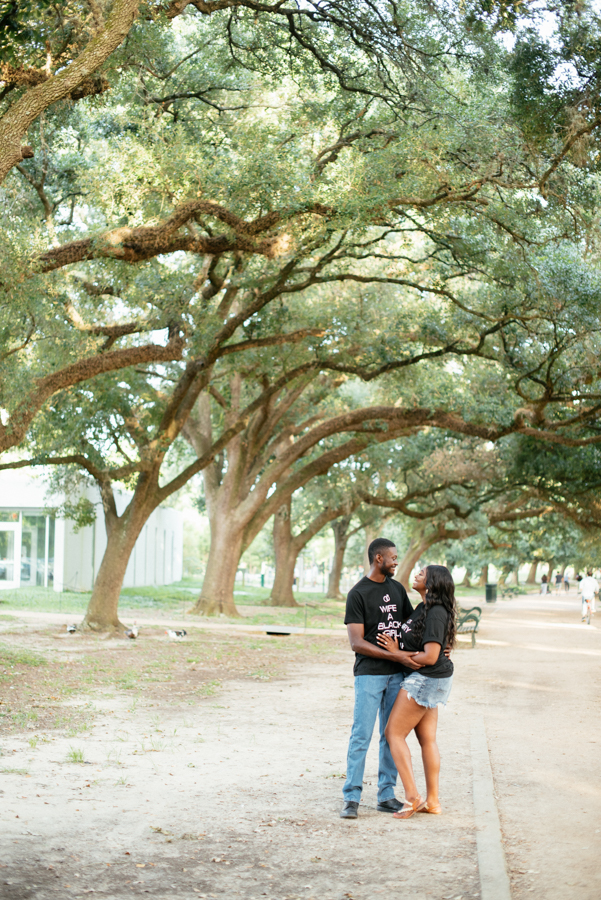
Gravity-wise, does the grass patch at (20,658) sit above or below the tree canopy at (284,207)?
below

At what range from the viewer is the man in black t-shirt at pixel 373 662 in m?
5.59

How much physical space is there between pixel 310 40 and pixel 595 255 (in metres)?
4.92

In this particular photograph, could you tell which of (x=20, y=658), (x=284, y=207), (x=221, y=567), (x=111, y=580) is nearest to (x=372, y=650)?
(x=284, y=207)

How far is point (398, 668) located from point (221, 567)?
18.5 metres

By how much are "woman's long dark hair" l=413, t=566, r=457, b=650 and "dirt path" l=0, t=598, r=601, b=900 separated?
3.76 ft

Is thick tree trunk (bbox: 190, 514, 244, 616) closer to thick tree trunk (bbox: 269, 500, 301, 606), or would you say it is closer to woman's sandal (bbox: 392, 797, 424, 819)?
thick tree trunk (bbox: 269, 500, 301, 606)

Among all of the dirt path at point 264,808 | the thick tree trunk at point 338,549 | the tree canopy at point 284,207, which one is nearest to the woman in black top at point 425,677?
the dirt path at point 264,808

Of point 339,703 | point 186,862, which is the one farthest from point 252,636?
point 186,862

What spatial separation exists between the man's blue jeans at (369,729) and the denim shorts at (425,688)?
0.20 m

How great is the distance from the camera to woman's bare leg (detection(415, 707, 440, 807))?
5645mm

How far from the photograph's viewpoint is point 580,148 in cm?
822

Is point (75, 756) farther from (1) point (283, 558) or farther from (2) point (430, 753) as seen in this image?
(1) point (283, 558)

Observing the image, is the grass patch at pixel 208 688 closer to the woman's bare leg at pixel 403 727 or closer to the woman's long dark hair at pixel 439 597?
the woman's bare leg at pixel 403 727

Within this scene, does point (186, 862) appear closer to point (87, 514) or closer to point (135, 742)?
point (135, 742)
